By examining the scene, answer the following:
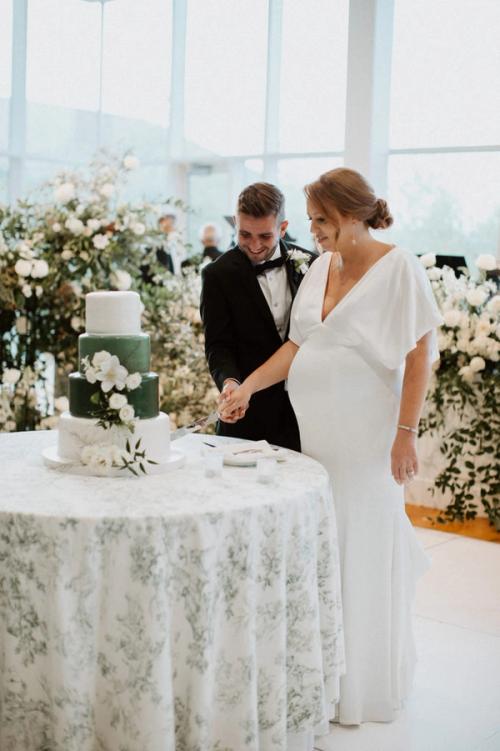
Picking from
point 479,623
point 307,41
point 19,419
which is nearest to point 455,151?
point 307,41

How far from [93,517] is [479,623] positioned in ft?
7.99

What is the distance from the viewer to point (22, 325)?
604 centimetres

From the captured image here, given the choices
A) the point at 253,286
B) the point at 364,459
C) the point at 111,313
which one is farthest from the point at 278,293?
the point at 111,313

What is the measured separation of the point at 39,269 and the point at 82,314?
0.38m

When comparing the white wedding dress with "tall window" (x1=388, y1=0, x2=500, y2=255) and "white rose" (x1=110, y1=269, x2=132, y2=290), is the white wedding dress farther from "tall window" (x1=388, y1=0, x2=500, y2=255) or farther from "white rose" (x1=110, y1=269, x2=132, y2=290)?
"tall window" (x1=388, y1=0, x2=500, y2=255)

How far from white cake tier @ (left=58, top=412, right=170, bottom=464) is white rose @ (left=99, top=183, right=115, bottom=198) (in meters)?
3.28

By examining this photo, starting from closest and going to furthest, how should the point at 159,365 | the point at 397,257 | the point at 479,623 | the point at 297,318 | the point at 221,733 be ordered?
1. the point at 221,733
2. the point at 397,257
3. the point at 297,318
4. the point at 479,623
5. the point at 159,365

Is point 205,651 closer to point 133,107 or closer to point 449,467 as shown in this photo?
point 449,467

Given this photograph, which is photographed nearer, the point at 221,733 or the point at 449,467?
the point at 221,733

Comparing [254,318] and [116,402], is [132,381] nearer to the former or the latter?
[116,402]

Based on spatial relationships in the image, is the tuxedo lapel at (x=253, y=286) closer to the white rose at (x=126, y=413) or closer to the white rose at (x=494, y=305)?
the white rose at (x=126, y=413)

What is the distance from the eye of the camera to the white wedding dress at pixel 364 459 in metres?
3.10

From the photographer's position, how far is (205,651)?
8.12ft

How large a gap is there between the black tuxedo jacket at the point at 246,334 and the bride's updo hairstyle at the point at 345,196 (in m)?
0.51
